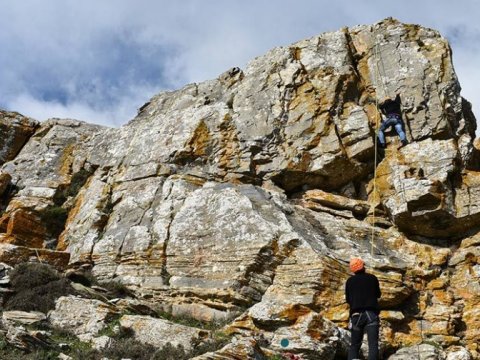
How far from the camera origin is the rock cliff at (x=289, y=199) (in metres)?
18.8

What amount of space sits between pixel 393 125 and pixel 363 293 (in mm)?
12405

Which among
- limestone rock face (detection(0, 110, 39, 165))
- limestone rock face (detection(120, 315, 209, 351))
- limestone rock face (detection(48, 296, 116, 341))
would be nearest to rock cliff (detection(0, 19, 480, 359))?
limestone rock face (detection(120, 315, 209, 351))

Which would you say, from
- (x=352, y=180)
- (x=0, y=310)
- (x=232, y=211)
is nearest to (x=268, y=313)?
(x=232, y=211)

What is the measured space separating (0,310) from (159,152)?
10.8 m

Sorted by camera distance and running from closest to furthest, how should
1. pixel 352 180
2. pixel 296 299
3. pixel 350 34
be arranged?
pixel 296 299
pixel 352 180
pixel 350 34

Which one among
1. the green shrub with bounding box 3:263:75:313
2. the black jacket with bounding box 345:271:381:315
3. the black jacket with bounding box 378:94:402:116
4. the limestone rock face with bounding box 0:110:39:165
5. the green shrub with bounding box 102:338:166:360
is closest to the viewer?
the black jacket with bounding box 345:271:381:315

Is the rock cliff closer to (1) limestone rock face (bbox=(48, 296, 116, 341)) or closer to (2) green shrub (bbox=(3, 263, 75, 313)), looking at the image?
(2) green shrub (bbox=(3, 263, 75, 313))

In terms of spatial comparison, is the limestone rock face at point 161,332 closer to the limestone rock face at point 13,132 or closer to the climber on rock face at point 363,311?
the climber on rock face at point 363,311

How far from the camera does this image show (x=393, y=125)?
2419cm

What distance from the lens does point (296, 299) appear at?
18156mm

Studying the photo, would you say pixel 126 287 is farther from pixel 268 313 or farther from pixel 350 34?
pixel 350 34

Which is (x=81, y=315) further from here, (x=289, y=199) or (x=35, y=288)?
(x=289, y=199)

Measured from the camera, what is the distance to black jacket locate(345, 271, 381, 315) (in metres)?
13.1

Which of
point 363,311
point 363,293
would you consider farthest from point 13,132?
point 363,311
